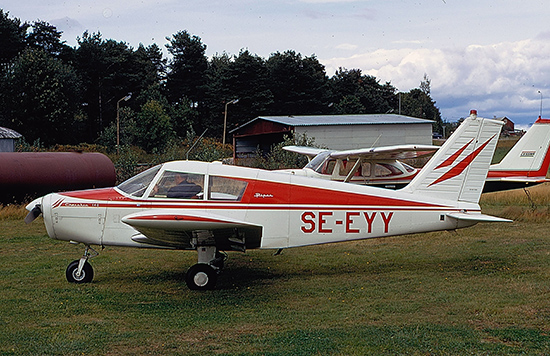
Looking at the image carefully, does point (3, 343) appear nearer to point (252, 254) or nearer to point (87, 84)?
point (252, 254)

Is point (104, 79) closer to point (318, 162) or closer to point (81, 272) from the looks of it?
point (318, 162)

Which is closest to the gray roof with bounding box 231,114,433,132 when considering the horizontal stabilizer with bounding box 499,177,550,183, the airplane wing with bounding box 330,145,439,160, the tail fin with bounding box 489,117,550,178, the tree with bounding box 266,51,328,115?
the airplane wing with bounding box 330,145,439,160

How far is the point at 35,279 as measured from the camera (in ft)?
31.4

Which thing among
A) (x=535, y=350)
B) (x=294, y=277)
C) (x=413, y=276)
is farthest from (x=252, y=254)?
(x=535, y=350)

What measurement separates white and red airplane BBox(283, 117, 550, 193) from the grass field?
4.56m

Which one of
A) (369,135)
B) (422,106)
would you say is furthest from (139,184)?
(422,106)

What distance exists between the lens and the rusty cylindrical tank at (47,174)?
60.2 feet

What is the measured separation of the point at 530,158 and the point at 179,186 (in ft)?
41.1

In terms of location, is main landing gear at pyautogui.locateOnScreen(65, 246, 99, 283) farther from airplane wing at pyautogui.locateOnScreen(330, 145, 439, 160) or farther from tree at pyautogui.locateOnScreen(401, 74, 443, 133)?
tree at pyautogui.locateOnScreen(401, 74, 443, 133)

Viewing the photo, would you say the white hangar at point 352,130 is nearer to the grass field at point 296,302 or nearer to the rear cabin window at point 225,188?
the grass field at point 296,302

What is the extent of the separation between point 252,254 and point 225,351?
6.33 m

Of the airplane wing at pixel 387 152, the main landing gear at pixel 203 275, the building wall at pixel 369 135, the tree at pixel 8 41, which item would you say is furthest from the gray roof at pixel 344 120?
the tree at pixel 8 41

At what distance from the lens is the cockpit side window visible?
351 inches

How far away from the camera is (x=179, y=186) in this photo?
8.98 metres
